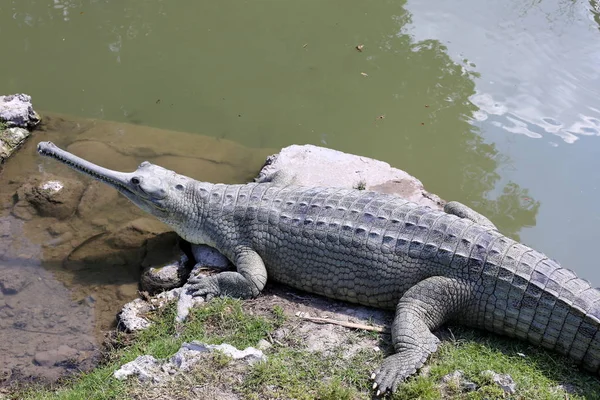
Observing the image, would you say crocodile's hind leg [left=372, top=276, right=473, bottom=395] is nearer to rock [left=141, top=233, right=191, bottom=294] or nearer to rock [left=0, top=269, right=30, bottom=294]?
rock [left=141, top=233, right=191, bottom=294]

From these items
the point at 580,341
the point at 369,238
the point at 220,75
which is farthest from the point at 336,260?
the point at 220,75

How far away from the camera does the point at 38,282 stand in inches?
221

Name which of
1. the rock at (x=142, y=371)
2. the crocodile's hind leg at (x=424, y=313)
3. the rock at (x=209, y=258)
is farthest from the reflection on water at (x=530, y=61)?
the rock at (x=142, y=371)

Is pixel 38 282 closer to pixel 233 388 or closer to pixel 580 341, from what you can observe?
pixel 233 388

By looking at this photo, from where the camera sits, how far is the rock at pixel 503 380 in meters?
3.90

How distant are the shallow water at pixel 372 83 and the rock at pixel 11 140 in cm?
32

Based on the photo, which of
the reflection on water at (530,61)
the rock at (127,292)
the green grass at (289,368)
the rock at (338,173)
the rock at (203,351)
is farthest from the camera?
the reflection on water at (530,61)

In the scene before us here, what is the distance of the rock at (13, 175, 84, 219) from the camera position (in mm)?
6355

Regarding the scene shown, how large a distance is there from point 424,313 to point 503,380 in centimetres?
80

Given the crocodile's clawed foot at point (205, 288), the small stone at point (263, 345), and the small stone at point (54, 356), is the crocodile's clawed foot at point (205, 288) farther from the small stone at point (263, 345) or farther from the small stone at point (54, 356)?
the small stone at point (54, 356)

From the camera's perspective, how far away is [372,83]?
28.5ft

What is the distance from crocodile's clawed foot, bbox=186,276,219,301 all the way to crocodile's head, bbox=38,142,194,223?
0.82 metres

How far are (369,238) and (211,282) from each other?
5.02 ft

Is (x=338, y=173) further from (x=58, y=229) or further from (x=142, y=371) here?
(x=142, y=371)
